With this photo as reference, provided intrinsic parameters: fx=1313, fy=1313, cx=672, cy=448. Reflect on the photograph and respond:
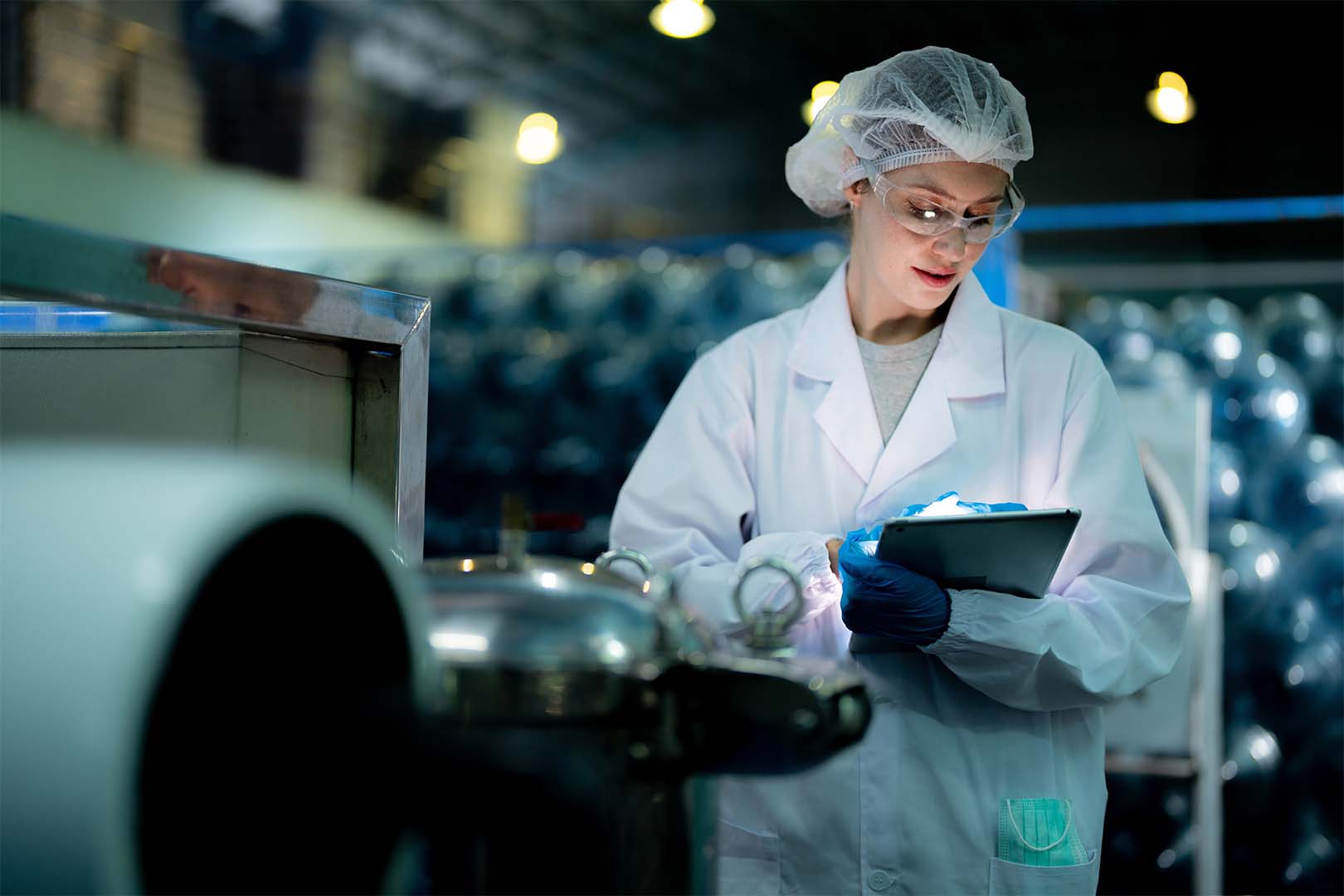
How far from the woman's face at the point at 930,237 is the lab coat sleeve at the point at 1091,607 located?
0.75ft

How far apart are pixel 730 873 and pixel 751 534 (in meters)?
0.44

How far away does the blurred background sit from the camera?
11.7 feet

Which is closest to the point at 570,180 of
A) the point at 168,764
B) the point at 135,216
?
the point at 135,216

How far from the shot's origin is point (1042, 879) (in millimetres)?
1463

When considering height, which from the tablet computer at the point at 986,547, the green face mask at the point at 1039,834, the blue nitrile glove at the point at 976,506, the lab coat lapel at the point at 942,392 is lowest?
the green face mask at the point at 1039,834

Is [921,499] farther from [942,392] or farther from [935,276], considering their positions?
[935,276]

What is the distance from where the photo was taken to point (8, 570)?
0.69m

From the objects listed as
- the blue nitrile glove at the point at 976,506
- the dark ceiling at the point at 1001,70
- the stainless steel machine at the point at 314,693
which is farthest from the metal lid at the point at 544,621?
the dark ceiling at the point at 1001,70

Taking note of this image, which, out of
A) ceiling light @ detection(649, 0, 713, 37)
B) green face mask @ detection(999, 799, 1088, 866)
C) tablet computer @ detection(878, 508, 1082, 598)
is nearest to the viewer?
tablet computer @ detection(878, 508, 1082, 598)

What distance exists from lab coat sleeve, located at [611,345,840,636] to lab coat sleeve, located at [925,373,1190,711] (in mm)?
216

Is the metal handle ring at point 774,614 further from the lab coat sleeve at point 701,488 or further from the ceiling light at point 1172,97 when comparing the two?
the ceiling light at point 1172,97

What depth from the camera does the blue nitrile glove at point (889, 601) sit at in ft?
4.50

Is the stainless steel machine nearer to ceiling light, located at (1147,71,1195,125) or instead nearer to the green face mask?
the green face mask

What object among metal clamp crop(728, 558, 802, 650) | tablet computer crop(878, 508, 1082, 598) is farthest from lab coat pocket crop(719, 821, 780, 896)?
metal clamp crop(728, 558, 802, 650)
